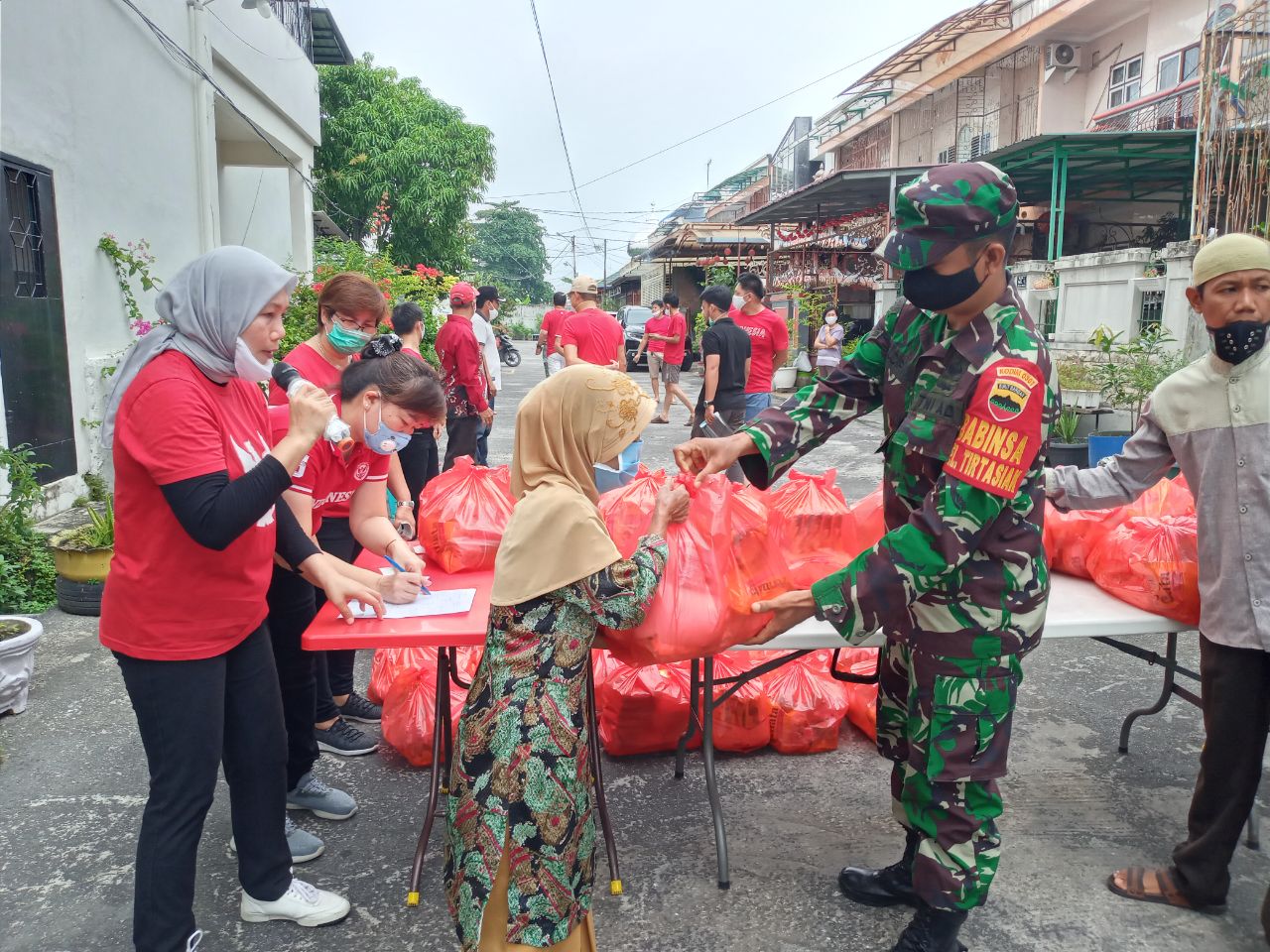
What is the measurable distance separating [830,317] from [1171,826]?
547 inches

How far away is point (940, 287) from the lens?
1935 millimetres

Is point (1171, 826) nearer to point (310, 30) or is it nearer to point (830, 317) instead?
point (830, 317)

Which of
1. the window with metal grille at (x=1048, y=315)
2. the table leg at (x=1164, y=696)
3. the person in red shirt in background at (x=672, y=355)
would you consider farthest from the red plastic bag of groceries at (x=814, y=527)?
the window with metal grille at (x=1048, y=315)

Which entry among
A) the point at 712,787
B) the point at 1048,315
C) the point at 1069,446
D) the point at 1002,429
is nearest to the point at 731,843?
the point at 712,787

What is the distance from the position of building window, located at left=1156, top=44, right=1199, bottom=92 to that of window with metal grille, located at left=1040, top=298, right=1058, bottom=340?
524 cm

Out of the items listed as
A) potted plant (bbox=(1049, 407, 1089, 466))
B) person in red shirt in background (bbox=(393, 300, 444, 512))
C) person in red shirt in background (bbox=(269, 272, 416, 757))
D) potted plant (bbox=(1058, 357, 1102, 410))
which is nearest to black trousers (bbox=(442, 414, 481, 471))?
person in red shirt in background (bbox=(393, 300, 444, 512))

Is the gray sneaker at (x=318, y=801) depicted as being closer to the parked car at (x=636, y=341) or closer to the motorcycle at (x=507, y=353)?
the parked car at (x=636, y=341)

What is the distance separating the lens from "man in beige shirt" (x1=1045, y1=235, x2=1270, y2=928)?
7.50ft

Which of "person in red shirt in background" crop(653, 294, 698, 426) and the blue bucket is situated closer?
the blue bucket

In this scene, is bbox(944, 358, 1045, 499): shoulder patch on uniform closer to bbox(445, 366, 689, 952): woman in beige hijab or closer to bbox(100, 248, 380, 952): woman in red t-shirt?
bbox(445, 366, 689, 952): woman in beige hijab

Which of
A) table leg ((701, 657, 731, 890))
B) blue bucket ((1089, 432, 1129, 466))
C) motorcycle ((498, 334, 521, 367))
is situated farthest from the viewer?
motorcycle ((498, 334, 521, 367))

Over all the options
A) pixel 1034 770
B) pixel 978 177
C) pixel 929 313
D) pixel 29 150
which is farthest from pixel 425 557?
pixel 29 150

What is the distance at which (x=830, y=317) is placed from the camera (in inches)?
633

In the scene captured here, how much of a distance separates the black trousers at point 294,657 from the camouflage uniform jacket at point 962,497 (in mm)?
1651
